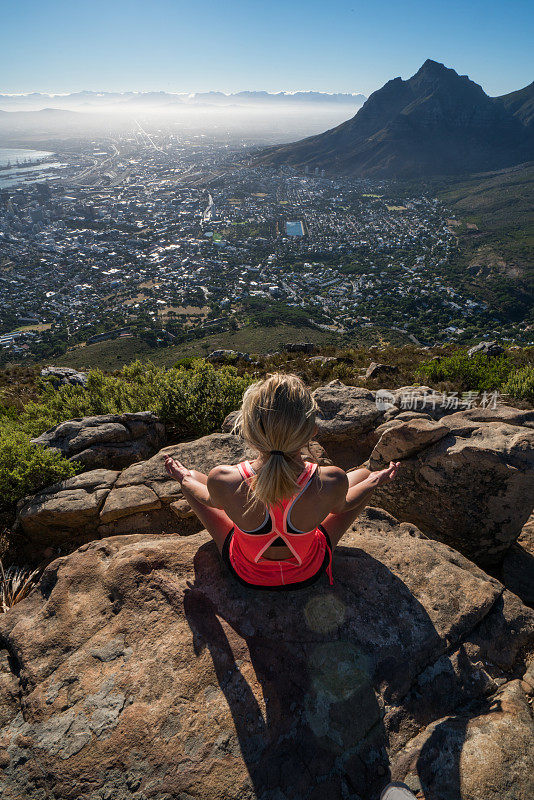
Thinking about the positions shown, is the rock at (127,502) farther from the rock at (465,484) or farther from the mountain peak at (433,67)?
the mountain peak at (433,67)

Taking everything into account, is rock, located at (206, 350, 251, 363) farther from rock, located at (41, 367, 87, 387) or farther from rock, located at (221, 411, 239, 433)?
rock, located at (221, 411, 239, 433)

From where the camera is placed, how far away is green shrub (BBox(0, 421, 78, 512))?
5.10 metres

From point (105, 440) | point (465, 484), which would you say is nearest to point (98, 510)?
point (105, 440)

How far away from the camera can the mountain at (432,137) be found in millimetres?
151375

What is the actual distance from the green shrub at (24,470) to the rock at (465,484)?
4888mm

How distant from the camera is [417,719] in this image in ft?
8.34

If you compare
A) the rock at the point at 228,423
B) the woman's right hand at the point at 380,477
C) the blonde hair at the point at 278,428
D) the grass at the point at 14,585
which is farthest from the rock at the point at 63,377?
the blonde hair at the point at 278,428

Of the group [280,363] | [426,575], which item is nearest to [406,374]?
[280,363]

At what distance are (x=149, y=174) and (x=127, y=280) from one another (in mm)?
131257

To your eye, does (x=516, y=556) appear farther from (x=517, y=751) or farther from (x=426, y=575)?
(x=517, y=751)

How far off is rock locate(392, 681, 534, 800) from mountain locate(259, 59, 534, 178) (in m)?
181

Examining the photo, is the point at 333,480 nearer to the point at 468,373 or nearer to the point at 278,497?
the point at 278,497

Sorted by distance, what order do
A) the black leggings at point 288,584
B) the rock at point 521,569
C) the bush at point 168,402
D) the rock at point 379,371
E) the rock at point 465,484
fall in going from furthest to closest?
the rock at point 379,371 < the bush at point 168,402 < the rock at point 465,484 < the rock at point 521,569 < the black leggings at point 288,584

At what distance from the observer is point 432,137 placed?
159 meters
